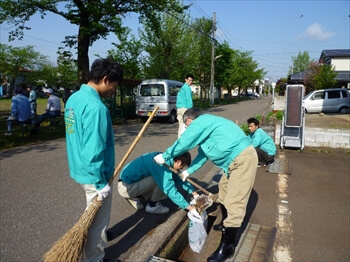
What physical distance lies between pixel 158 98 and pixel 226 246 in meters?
10.8

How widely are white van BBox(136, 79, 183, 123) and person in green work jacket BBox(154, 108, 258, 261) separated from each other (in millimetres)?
10367

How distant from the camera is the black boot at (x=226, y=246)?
9.91ft

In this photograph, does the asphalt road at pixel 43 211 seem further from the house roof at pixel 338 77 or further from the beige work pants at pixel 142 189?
the house roof at pixel 338 77

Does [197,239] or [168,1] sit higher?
[168,1]

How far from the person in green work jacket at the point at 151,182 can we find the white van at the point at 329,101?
16.2 metres

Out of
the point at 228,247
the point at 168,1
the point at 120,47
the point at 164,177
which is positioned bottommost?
the point at 228,247

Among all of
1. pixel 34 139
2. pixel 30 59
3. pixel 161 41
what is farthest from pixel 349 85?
pixel 30 59

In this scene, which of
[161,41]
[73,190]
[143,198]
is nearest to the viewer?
[143,198]

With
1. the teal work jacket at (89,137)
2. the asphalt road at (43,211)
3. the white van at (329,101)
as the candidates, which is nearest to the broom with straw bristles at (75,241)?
the teal work jacket at (89,137)

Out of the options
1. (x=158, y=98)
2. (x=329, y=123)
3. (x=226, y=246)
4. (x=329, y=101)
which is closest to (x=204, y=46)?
(x=329, y=101)

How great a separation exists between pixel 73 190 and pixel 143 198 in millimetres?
1312

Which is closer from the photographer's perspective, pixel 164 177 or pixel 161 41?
pixel 164 177

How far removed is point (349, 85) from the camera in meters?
27.3

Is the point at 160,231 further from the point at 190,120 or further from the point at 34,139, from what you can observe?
the point at 34,139
